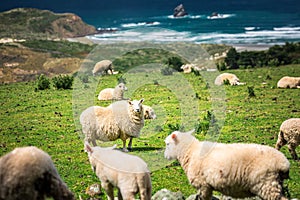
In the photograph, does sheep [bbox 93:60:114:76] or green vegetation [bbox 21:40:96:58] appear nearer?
sheep [bbox 93:60:114:76]

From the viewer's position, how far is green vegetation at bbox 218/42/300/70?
32.2 meters

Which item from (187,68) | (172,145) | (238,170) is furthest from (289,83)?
(238,170)

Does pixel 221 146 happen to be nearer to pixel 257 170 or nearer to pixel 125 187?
pixel 257 170

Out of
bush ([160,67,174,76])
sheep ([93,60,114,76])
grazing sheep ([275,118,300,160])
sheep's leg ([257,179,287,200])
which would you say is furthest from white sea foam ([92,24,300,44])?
sheep's leg ([257,179,287,200])

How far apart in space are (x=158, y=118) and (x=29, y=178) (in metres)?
11.1

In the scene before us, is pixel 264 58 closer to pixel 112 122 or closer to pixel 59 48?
pixel 112 122

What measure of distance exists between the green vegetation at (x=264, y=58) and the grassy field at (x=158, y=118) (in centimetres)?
523

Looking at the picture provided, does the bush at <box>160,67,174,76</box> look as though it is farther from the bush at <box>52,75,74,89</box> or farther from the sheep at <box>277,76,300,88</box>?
the sheep at <box>277,76,300,88</box>

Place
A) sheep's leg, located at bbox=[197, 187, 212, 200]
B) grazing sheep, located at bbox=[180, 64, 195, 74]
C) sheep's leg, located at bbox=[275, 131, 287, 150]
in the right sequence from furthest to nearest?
grazing sheep, located at bbox=[180, 64, 195, 74] < sheep's leg, located at bbox=[275, 131, 287, 150] < sheep's leg, located at bbox=[197, 187, 212, 200]

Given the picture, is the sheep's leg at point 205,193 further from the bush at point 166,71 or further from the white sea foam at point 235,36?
the white sea foam at point 235,36

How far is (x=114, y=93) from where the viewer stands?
20.2 metres

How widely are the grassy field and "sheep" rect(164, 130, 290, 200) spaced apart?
1956 mm

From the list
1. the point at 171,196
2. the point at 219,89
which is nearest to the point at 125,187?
the point at 171,196

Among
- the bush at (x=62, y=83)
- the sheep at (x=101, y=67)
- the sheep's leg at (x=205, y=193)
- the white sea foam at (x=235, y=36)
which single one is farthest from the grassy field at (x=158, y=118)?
the white sea foam at (x=235, y=36)
